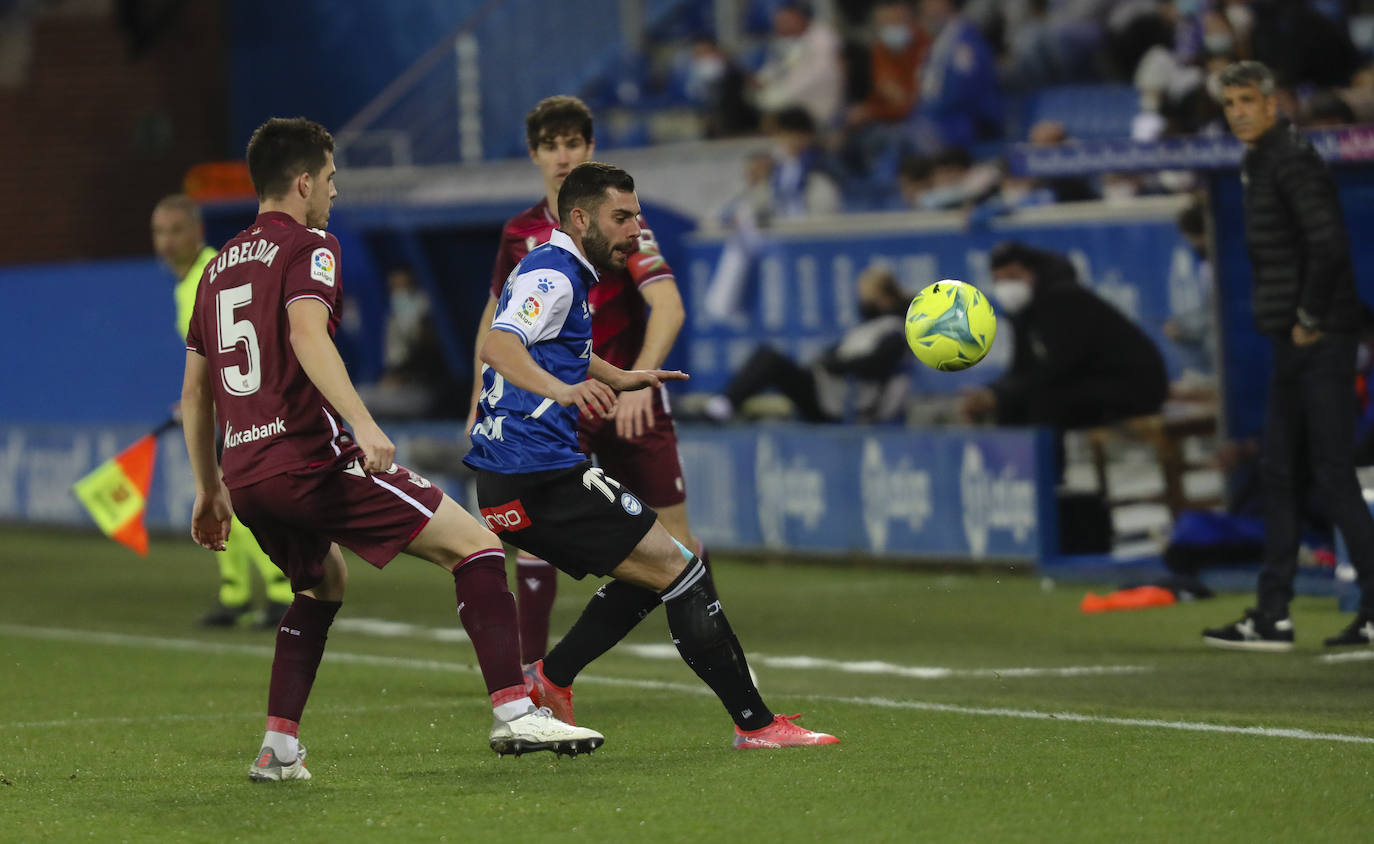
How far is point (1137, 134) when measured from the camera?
16047mm

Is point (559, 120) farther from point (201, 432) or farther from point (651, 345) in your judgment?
point (201, 432)

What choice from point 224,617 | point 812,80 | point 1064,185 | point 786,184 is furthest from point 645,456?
point 812,80

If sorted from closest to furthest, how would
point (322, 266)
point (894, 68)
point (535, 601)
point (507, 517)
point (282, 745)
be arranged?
point (322, 266)
point (282, 745)
point (507, 517)
point (535, 601)
point (894, 68)

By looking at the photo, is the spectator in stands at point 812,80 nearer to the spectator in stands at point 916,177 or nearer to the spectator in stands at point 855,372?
the spectator in stands at point 916,177

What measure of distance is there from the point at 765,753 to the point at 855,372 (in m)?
8.13

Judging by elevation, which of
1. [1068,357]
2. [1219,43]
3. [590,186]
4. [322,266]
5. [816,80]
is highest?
[816,80]

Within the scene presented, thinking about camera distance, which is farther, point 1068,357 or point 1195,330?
point 1195,330

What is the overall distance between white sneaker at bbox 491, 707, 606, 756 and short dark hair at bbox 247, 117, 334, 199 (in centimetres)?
170

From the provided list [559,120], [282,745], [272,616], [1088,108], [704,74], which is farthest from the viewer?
[704,74]

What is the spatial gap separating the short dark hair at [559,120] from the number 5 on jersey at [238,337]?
6.42 feet

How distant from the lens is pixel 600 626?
23.3ft

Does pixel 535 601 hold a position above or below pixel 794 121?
below

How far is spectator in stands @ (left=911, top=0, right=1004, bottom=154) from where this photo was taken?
17.9 metres

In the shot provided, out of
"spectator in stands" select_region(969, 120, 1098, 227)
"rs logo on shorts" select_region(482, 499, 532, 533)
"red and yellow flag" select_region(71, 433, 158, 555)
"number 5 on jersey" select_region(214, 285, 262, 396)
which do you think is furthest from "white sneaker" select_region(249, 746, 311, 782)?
"spectator in stands" select_region(969, 120, 1098, 227)
